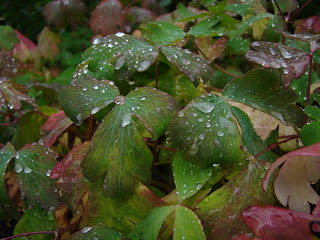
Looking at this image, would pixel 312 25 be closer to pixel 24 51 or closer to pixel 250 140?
pixel 250 140

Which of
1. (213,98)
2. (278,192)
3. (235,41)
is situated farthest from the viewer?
(235,41)

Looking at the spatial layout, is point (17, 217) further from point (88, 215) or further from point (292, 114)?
point (292, 114)

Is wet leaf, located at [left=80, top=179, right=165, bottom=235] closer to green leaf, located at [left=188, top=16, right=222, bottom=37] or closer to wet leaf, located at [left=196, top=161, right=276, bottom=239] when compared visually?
wet leaf, located at [left=196, top=161, right=276, bottom=239]

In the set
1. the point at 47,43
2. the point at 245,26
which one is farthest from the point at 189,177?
the point at 47,43

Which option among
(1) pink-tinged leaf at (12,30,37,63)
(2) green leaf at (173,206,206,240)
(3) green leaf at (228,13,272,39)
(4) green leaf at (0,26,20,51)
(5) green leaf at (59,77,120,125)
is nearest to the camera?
(2) green leaf at (173,206,206,240)

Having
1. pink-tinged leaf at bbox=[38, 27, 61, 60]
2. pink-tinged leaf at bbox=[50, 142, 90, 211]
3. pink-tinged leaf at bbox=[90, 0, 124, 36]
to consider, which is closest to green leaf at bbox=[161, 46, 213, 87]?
pink-tinged leaf at bbox=[50, 142, 90, 211]

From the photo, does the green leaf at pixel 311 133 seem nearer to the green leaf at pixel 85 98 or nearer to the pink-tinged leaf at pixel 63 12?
the green leaf at pixel 85 98

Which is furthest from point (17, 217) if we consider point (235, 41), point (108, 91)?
point (235, 41)
